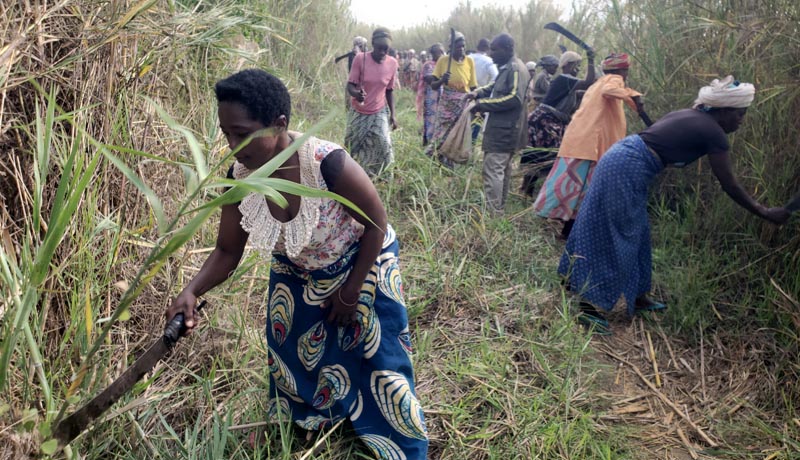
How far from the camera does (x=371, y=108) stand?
535 centimetres

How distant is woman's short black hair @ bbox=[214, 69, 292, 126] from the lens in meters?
1.47

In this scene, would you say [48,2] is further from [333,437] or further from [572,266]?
[572,266]

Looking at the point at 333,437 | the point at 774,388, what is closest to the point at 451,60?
the point at 774,388

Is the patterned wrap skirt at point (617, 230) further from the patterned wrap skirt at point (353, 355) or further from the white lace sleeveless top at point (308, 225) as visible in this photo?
the white lace sleeveless top at point (308, 225)

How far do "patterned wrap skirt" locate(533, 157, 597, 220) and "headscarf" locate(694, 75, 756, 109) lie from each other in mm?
1233

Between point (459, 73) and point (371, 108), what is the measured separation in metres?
1.64

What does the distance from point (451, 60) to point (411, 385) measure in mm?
5209

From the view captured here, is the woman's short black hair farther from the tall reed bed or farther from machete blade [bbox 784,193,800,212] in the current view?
machete blade [bbox 784,193,800,212]

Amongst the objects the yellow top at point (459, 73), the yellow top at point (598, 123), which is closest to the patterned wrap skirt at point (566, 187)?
the yellow top at point (598, 123)

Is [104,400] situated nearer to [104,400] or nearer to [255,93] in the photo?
[104,400]

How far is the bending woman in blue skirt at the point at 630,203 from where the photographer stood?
2.99 metres

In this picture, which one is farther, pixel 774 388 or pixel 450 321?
pixel 450 321

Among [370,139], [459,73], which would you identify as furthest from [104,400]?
[459,73]

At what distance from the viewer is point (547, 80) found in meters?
6.46
